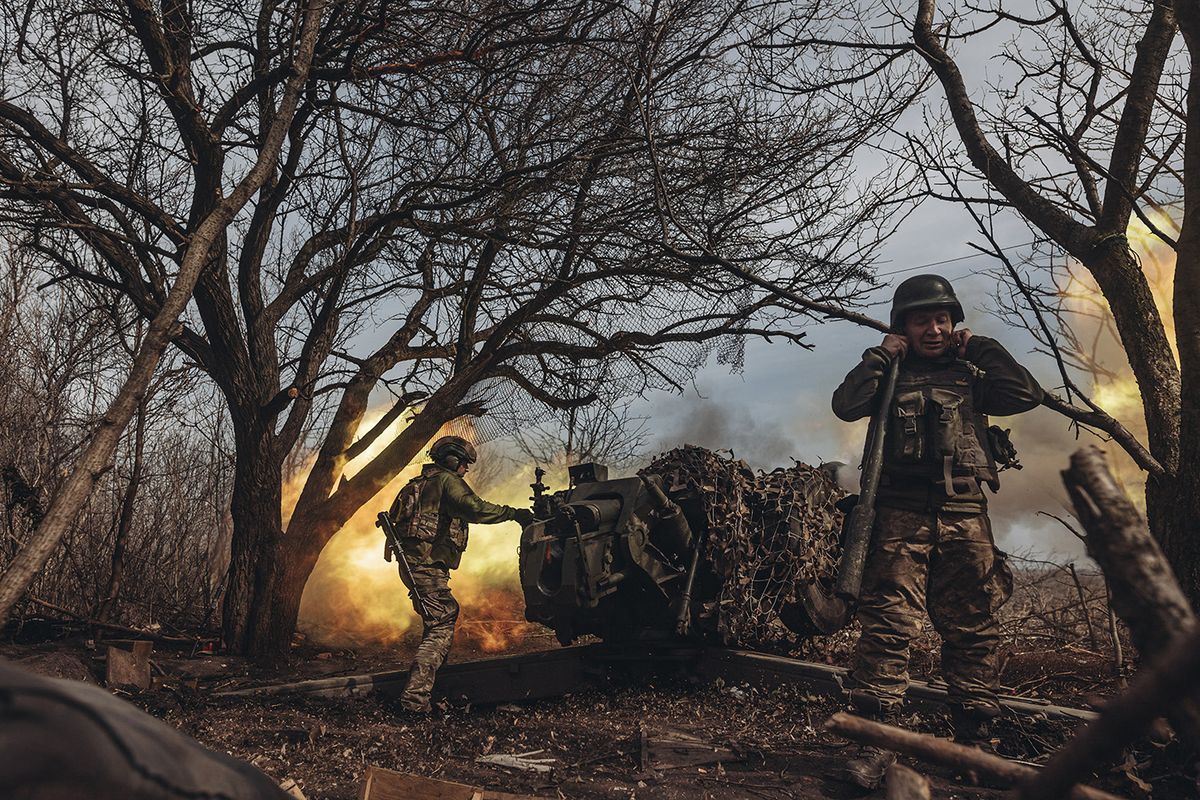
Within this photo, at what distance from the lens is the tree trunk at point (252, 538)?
Answer: 9.90 m

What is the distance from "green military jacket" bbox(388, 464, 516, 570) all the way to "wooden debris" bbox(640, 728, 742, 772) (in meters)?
2.98

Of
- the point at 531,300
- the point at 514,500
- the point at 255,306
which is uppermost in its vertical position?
the point at 531,300

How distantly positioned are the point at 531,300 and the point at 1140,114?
6.92 metres

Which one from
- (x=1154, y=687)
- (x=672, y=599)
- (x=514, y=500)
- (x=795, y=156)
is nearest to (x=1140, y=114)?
(x=795, y=156)

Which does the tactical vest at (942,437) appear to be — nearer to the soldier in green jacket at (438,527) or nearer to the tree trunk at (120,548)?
the soldier in green jacket at (438,527)

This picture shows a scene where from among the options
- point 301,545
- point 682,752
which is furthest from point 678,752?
point 301,545

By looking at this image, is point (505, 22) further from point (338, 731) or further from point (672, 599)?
point (338, 731)

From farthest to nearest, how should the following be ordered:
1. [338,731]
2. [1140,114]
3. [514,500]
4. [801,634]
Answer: [514,500] → [801,634] → [338,731] → [1140,114]

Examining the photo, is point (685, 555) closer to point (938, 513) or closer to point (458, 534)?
point (458, 534)

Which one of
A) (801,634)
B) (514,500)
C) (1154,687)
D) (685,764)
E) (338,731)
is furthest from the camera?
(514,500)

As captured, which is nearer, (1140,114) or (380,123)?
(1140,114)

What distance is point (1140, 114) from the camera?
5602 mm

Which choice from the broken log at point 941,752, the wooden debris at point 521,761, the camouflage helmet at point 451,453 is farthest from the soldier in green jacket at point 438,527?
the broken log at point 941,752

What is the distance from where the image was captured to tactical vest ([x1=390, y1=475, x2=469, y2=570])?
26.3 ft
